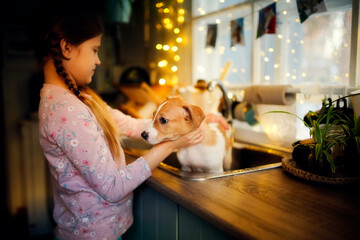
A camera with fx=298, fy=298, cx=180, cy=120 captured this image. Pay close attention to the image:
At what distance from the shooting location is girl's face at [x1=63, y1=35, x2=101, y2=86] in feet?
3.24

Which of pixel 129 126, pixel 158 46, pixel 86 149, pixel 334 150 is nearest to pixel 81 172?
pixel 86 149

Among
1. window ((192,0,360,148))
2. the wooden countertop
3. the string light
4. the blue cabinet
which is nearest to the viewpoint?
the wooden countertop

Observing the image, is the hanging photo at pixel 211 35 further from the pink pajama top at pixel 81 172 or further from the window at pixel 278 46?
the pink pajama top at pixel 81 172

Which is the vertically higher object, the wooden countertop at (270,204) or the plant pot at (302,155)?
the plant pot at (302,155)

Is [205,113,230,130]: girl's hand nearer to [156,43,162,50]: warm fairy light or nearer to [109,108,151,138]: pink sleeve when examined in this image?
[109,108,151,138]: pink sleeve

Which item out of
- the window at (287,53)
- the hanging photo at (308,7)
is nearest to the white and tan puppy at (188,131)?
the window at (287,53)

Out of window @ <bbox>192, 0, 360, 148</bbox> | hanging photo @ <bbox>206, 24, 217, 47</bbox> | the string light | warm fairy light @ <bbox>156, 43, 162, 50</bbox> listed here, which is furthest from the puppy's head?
warm fairy light @ <bbox>156, 43, 162, 50</bbox>

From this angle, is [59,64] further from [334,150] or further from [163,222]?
[334,150]

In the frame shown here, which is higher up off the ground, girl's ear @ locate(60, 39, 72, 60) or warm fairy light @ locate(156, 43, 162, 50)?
warm fairy light @ locate(156, 43, 162, 50)

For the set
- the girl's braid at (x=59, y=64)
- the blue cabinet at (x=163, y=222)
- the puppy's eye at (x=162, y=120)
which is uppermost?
the girl's braid at (x=59, y=64)

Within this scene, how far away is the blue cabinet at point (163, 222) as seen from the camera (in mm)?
836

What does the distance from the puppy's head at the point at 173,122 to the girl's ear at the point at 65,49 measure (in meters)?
0.35

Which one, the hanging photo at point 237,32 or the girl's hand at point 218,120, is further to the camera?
the hanging photo at point 237,32

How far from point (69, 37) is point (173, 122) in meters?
0.44
